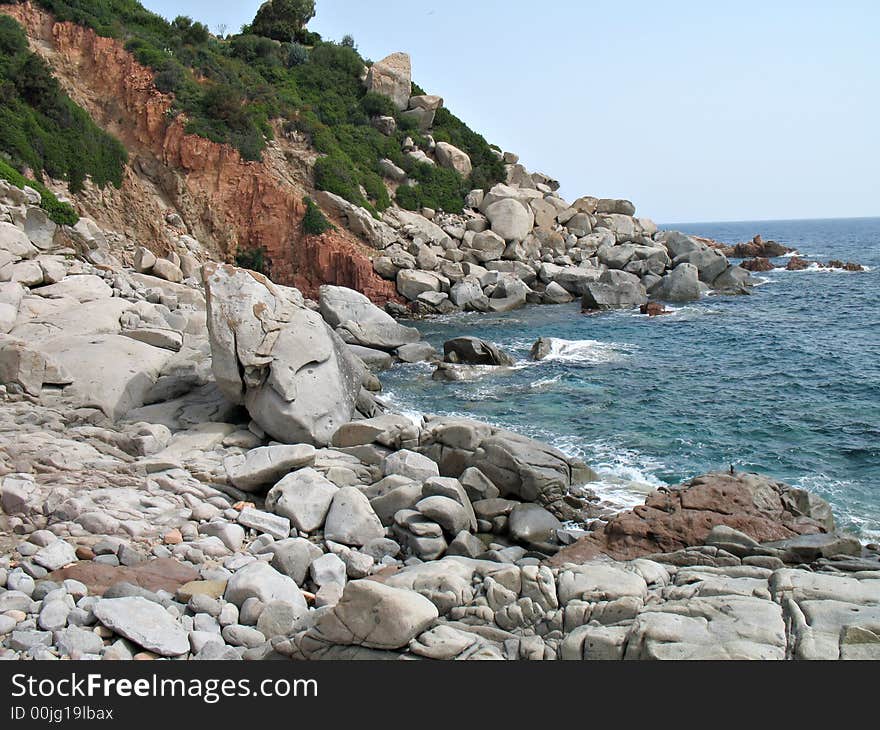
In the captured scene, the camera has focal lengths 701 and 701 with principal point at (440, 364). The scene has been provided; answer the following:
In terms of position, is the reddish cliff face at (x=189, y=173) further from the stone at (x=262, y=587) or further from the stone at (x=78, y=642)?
the stone at (x=78, y=642)

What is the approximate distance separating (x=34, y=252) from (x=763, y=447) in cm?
2011

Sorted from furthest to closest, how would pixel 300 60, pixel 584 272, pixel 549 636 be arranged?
pixel 300 60 → pixel 584 272 → pixel 549 636

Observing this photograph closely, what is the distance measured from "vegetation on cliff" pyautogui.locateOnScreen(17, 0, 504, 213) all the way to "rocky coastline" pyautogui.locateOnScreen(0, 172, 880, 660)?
1806 cm

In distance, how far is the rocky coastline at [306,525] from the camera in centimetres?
653

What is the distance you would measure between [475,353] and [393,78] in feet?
107

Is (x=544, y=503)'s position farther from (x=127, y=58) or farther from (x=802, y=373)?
(x=127, y=58)

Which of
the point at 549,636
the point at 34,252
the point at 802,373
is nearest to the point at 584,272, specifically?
the point at 802,373

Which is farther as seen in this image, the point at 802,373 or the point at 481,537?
the point at 802,373

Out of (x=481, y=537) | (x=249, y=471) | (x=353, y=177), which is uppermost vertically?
(x=353, y=177)

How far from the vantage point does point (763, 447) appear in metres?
15.8

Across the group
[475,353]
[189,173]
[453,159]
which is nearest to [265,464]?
[475,353]

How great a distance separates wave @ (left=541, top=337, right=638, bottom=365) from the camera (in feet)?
80.0

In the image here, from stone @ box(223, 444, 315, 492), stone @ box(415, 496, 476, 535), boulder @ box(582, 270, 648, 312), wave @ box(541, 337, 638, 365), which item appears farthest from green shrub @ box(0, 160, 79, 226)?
boulder @ box(582, 270, 648, 312)

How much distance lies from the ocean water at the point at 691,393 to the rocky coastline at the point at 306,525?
2.05 meters
